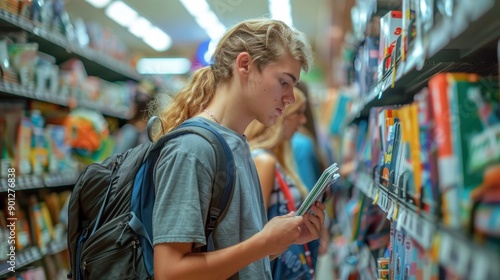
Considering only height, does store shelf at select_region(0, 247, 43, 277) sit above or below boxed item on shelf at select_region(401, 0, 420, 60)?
below

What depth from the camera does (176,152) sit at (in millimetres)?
1345

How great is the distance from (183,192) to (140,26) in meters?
6.75

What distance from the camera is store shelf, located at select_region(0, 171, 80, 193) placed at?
2.60 m

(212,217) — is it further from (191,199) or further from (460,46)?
(460,46)

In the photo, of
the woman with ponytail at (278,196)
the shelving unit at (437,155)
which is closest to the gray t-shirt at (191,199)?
the shelving unit at (437,155)

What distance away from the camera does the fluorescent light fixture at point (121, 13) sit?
6512mm

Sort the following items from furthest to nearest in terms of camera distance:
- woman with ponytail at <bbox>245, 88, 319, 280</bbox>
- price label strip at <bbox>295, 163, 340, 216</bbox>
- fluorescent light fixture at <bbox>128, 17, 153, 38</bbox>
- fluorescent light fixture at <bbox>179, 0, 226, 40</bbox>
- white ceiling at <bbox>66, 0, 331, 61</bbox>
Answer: fluorescent light fixture at <bbox>128, 17, 153, 38</bbox>
white ceiling at <bbox>66, 0, 331, 61</bbox>
fluorescent light fixture at <bbox>179, 0, 226, 40</bbox>
woman with ponytail at <bbox>245, 88, 319, 280</bbox>
price label strip at <bbox>295, 163, 340, 216</bbox>

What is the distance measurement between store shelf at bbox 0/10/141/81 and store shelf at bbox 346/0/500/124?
199 centimetres

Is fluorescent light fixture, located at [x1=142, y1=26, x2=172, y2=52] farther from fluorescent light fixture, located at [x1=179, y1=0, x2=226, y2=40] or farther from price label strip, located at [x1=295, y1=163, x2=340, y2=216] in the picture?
price label strip, located at [x1=295, y1=163, x2=340, y2=216]

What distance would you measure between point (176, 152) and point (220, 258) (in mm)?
280

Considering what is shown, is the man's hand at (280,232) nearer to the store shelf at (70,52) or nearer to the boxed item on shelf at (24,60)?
the store shelf at (70,52)

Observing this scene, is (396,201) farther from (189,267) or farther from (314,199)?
(189,267)

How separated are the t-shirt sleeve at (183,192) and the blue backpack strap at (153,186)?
0.09 ft

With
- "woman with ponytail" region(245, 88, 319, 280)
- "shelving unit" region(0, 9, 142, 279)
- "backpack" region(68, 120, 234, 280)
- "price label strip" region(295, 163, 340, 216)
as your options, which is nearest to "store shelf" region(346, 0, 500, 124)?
"price label strip" region(295, 163, 340, 216)
